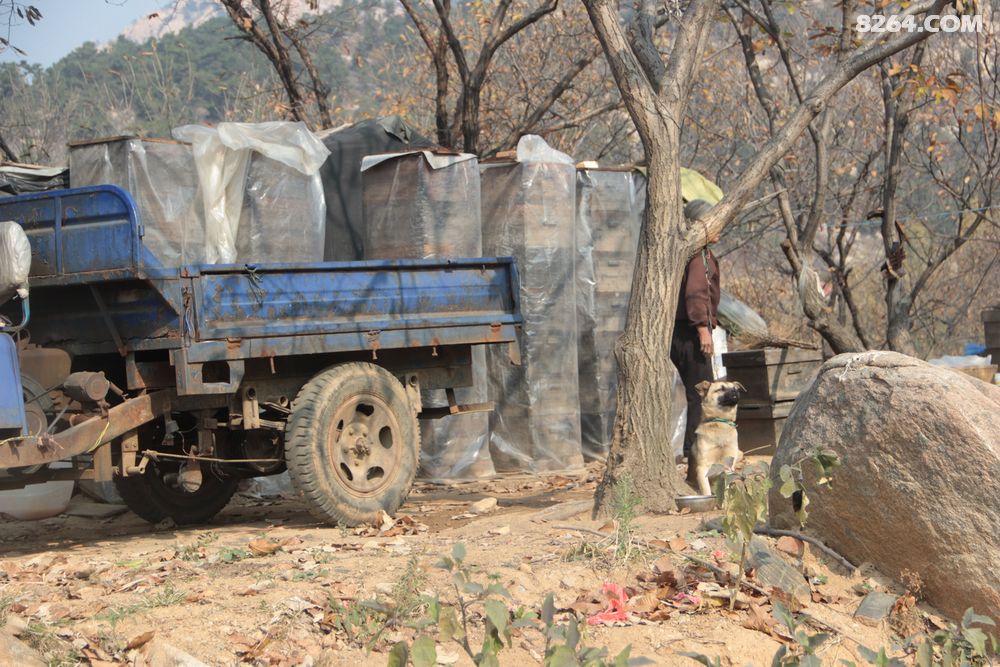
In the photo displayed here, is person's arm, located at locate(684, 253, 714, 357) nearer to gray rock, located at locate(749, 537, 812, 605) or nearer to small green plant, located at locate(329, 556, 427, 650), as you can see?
gray rock, located at locate(749, 537, 812, 605)

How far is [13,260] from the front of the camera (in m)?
6.19

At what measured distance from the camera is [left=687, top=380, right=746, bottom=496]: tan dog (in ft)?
26.5

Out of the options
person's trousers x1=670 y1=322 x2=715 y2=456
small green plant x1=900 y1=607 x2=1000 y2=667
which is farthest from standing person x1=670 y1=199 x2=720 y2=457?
small green plant x1=900 y1=607 x2=1000 y2=667

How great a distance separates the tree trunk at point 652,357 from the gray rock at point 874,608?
1.94 meters

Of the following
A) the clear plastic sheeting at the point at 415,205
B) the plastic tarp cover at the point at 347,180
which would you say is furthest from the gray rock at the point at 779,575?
the plastic tarp cover at the point at 347,180

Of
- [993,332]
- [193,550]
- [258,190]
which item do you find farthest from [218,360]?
[993,332]

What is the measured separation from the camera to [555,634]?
3.70 metres

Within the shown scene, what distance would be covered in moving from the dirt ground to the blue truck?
0.54 meters

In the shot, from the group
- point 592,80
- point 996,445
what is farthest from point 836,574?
point 592,80

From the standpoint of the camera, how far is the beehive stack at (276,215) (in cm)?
923

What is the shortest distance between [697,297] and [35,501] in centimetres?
489

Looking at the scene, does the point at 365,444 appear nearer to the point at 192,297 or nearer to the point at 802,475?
the point at 192,297

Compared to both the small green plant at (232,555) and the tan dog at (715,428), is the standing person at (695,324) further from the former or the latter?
the small green plant at (232,555)

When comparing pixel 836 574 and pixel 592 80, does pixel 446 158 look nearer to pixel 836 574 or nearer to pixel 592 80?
pixel 836 574
